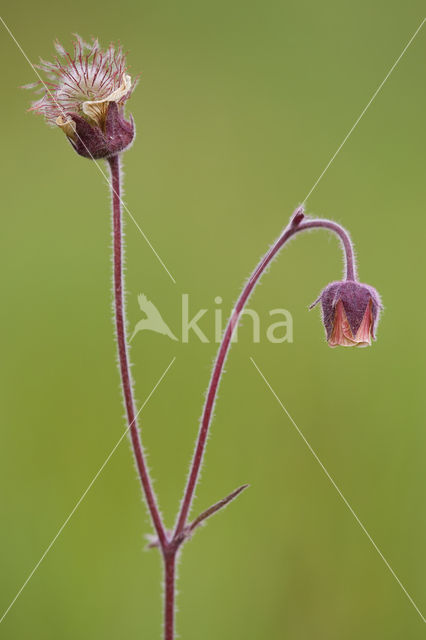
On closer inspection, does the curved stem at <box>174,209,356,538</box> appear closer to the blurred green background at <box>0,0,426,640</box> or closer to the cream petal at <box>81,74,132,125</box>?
the cream petal at <box>81,74,132,125</box>

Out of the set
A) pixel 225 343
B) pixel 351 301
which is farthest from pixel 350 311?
pixel 225 343

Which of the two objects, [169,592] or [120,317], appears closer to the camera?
[120,317]

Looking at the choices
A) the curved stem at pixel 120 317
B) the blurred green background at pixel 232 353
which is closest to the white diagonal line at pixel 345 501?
the blurred green background at pixel 232 353

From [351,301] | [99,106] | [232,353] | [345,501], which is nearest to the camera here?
[99,106]

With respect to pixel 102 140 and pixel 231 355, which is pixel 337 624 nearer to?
pixel 231 355

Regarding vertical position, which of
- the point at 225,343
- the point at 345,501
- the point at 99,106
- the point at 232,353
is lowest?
the point at 345,501

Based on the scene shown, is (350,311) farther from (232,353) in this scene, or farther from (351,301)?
(232,353)

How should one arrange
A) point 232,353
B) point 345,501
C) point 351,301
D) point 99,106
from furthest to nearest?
point 232,353
point 345,501
point 351,301
point 99,106
